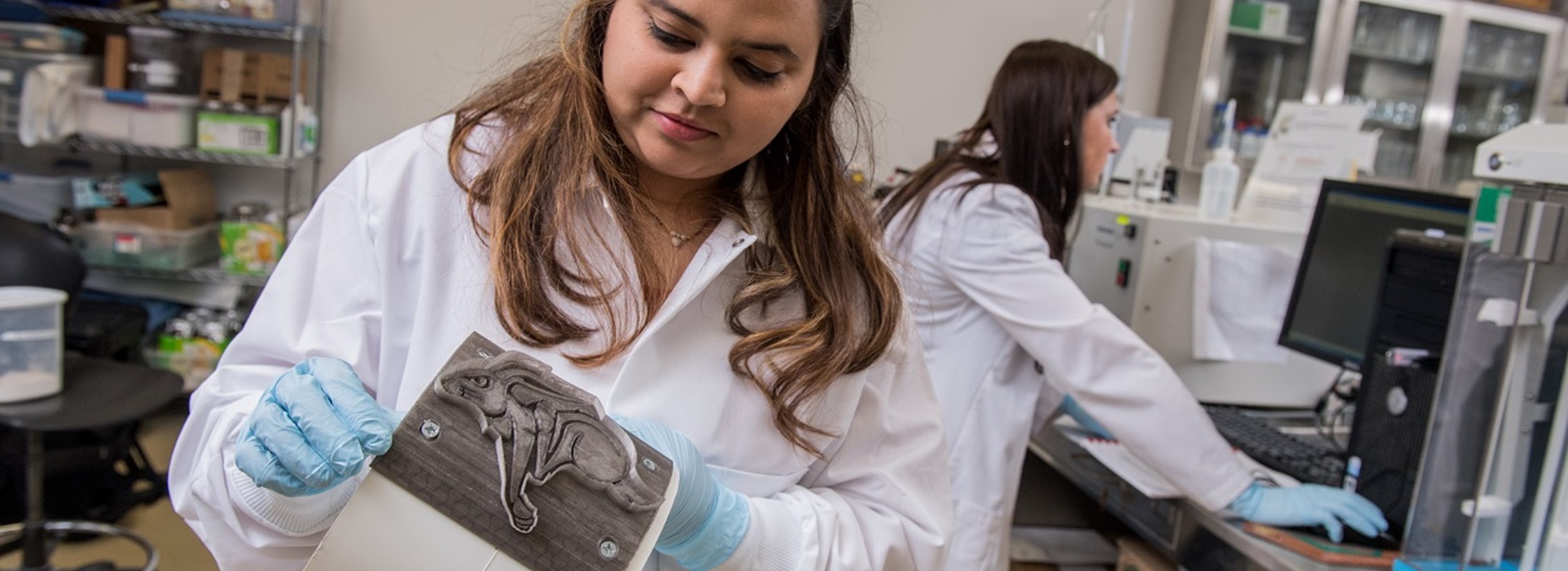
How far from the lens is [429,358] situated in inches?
33.1

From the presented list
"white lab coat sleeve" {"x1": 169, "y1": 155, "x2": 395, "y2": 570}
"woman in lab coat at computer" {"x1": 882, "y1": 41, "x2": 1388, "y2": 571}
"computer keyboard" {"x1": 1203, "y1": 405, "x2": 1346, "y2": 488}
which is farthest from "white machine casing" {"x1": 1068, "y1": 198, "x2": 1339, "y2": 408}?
"white lab coat sleeve" {"x1": 169, "y1": 155, "x2": 395, "y2": 570}

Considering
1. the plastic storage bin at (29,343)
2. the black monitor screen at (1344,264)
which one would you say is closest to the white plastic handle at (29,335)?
the plastic storage bin at (29,343)

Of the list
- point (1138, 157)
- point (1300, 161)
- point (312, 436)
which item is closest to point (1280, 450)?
point (1300, 161)

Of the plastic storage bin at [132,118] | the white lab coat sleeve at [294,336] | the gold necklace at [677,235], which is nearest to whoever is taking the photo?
the white lab coat sleeve at [294,336]

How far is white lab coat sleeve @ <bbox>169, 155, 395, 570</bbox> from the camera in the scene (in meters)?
0.79

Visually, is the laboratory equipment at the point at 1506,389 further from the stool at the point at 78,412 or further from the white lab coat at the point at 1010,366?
the stool at the point at 78,412

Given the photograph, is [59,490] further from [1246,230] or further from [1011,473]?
[1246,230]

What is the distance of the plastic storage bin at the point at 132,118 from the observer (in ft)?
10.5

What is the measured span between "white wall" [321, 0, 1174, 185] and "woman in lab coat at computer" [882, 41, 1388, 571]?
5.29 ft

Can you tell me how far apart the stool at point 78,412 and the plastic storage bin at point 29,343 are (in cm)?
3

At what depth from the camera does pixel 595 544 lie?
2.28ft

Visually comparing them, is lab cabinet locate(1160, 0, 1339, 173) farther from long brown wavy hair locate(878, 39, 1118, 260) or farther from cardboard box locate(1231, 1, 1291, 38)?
long brown wavy hair locate(878, 39, 1118, 260)

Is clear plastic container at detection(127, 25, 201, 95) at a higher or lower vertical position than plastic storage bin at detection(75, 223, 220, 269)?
higher

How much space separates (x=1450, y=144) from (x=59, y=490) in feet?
17.1
